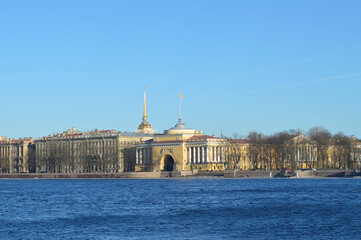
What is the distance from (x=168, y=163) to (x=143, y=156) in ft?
14.6

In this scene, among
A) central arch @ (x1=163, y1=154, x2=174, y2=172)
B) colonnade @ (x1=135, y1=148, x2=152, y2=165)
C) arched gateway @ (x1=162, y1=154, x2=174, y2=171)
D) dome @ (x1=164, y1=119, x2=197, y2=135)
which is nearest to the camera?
dome @ (x1=164, y1=119, x2=197, y2=135)

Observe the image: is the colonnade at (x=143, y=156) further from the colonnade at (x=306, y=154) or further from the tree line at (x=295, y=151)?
the colonnade at (x=306, y=154)

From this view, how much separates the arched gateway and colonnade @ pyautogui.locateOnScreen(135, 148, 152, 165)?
246 centimetres

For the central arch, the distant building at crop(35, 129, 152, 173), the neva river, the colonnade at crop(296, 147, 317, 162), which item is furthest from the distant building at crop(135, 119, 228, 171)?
the neva river

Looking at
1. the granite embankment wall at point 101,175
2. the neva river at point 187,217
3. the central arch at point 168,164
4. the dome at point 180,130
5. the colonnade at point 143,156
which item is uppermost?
the dome at point 180,130

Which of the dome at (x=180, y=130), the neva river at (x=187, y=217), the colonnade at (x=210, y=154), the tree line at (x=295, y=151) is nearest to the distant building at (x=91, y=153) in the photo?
the dome at (x=180, y=130)

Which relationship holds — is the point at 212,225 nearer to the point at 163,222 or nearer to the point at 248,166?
the point at 163,222

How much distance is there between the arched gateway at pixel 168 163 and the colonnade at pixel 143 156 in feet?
8.06

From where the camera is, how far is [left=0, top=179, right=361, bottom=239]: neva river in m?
32.3

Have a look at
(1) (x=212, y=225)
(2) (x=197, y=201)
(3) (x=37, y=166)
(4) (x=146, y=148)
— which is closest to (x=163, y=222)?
(1) (x=212, y=225)

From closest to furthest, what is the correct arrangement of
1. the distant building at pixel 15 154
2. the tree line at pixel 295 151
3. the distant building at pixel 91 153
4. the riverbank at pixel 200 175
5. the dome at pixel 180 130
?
the riverbank at pixel 200 175
the tree line at pixel 295 151
the dome at pixel 180 130
the distant building at pixel 91 153
the distant building at pixel 15 154

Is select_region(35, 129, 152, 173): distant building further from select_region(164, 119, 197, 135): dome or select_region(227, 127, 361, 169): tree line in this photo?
select_region(227, 127, 361, 169): tree line

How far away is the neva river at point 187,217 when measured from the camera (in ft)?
106

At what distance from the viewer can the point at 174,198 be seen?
52.8 metres
